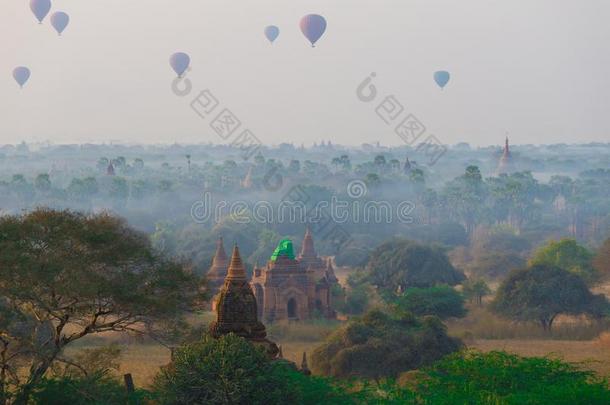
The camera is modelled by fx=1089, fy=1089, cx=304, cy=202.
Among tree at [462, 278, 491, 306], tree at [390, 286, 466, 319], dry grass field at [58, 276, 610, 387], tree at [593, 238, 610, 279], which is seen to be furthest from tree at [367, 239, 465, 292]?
tree at [390, 286, 466, 319]

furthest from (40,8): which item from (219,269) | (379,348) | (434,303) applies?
(379,348)

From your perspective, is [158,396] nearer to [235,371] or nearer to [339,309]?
[235,371]

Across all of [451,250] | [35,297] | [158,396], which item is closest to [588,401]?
[158,396]

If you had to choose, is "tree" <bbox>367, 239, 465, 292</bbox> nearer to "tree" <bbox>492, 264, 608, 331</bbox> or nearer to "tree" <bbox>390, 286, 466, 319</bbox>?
"tree" <bbox>492, 264, 608, 331</bbox>

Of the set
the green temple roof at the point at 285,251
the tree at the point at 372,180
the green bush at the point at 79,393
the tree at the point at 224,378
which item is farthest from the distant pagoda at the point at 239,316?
the tree at the point at 372,180

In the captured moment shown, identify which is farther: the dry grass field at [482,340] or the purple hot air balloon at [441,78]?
the purple hot air balloon at [441,78]

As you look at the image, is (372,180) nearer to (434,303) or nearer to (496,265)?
(496,265)

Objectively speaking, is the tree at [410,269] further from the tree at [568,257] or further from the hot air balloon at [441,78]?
the hot air balloon at [441,78]
